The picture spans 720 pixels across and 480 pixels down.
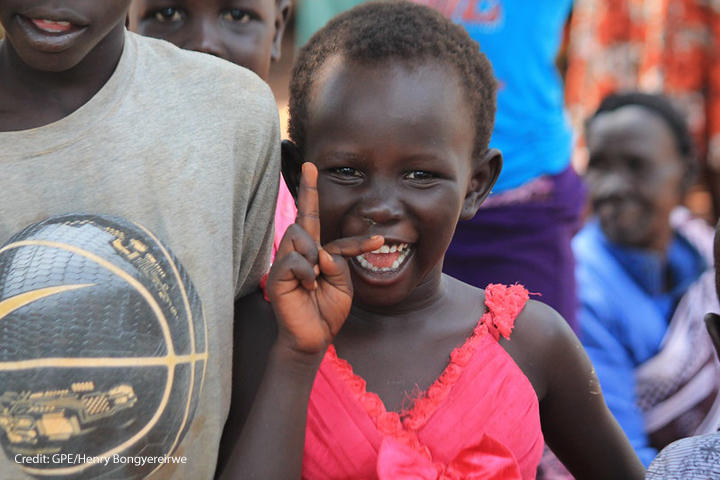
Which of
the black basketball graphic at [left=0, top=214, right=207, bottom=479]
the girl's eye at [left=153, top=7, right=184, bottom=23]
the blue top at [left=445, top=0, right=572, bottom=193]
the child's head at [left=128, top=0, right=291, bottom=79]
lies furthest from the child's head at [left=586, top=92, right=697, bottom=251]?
the black basketball graphic at [left=0, top=214, right=207, bottom=479]

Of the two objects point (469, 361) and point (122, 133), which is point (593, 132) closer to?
point (469, 361)

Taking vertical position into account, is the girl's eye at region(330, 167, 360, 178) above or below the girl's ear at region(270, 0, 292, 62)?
above

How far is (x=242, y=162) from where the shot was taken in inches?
74.3

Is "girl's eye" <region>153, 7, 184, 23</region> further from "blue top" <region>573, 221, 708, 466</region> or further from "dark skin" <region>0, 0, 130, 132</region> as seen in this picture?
"blue top" <region>573, 221, 708, 466</region>

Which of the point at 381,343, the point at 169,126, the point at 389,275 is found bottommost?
the point at 381,343

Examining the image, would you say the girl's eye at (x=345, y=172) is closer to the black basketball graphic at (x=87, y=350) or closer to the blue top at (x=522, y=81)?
the black basketball graphic at (x=87, y=350)

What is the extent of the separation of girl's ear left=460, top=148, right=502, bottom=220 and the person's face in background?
217cm

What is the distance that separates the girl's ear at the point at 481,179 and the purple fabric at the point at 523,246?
1.13 metres

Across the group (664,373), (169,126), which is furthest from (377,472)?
(664,373)

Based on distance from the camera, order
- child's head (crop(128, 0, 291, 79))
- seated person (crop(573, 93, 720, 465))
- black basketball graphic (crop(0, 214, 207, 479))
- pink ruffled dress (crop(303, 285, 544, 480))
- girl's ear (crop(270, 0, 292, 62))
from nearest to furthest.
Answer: black basketball graphic (crop(0, 214, 207, 479))
pink ruffled dress (crop(303, 285, 544, 480))
child's head (crop(128, 0, 291, 79))
girl's ear (crop(270, 0, 292, 62))
seated person (crop(573, 93, 720, 465))

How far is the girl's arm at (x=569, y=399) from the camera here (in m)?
2.17

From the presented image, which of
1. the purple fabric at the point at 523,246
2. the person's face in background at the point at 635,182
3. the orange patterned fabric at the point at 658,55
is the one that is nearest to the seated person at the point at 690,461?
the purple fabric at the point at 523,246

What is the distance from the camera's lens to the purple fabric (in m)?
3.37

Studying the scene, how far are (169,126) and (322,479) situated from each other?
782mm
